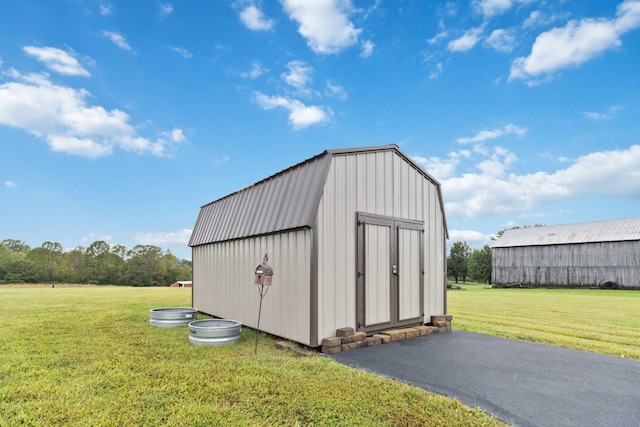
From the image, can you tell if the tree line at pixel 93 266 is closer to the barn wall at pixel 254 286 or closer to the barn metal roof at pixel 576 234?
the barn wall at pixel 254 286

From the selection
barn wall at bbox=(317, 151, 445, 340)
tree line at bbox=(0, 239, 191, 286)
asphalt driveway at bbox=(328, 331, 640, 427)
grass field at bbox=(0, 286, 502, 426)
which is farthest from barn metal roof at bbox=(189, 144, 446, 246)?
tree line at bbox=(0, 239, 191, 286)

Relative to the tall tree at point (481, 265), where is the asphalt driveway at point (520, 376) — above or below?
above

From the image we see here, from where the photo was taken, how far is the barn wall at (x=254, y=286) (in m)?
5.50

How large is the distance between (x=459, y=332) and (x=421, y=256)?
5.96 feet

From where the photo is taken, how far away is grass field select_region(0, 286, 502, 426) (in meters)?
2.92

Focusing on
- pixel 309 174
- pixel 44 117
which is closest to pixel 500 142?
pixel 309 174

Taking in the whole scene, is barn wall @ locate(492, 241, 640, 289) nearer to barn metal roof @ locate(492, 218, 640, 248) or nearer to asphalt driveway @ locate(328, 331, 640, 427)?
barn metal roof @ locate(492, 218, 640, 248)

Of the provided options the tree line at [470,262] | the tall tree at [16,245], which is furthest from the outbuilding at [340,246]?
the tall tree at [16,245]

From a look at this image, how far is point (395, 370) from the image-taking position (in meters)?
4.37

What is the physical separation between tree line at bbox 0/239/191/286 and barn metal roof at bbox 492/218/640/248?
41.4 metres

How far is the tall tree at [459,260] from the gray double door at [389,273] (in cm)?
4977

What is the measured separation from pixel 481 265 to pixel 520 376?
5182 cm

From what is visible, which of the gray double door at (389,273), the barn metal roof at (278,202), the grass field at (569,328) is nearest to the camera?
the barn metal roof at (278,202)

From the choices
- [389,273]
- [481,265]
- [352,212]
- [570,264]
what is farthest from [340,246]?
[481,265]
